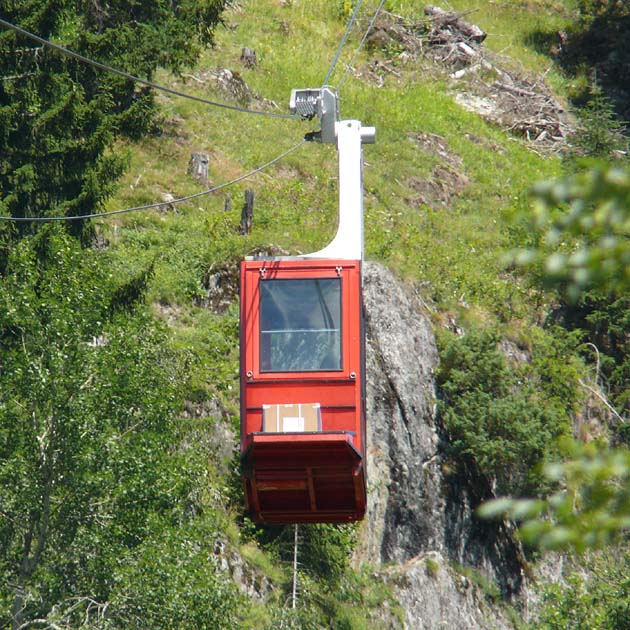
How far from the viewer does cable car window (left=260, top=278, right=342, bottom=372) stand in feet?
42.4

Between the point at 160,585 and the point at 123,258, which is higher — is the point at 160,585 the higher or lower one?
the lower one

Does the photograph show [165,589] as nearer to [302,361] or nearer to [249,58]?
[302,361]

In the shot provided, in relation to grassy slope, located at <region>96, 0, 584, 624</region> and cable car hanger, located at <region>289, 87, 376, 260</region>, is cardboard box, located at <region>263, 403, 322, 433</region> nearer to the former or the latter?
cable car hanger, located at <region>289, 87, 376, 260</region>

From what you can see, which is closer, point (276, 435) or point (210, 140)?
point (276, 435)

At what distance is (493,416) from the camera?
23.2m

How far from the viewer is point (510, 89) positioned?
39594 millimetres

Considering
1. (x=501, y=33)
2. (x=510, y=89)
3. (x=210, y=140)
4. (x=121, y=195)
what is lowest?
(x=121, y=195)

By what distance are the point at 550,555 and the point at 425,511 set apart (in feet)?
10.8

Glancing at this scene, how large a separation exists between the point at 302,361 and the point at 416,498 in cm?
1002

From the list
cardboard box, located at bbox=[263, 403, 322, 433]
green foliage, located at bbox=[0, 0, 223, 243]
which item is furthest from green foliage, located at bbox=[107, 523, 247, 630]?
green foliage, located at bbox=[0, 0, 223, 243]

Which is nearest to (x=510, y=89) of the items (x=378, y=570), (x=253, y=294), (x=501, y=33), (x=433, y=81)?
(x=433, y=81)

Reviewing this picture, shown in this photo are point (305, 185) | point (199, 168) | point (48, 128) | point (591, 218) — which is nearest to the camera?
point (591, 218)

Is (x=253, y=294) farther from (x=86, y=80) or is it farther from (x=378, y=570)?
(x=86, y=80)

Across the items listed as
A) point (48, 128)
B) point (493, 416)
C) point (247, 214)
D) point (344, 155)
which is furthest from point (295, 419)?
point (247, 214)
